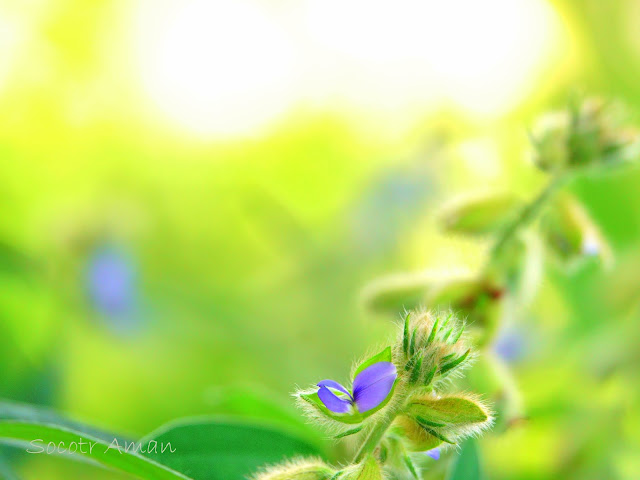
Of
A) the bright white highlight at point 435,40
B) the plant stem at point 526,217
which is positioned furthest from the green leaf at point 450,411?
the bright white highlight at point 435,40

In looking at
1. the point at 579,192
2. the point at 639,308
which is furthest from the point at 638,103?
the point at 639,308

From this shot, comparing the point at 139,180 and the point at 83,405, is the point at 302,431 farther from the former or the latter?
the point at 139,180

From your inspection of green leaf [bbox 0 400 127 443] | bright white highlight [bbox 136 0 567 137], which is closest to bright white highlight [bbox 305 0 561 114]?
bright white highlight [bbox 136 0 567 137]

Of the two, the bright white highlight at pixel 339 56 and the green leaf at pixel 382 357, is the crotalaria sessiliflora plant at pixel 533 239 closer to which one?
the green leaf at pixel 382 357

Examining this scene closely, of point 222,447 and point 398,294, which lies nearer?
point 222,447

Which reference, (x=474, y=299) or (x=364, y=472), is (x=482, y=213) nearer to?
(x=474, y=299)

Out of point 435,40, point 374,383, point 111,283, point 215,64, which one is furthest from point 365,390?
point 435,40

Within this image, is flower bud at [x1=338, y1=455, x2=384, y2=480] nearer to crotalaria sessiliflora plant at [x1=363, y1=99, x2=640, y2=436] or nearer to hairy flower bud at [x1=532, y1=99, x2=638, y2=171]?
crotalaria sessiliflora plant at [x1=363, y1=99, x2=640, y2=436]
